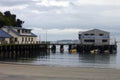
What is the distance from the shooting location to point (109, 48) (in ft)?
363

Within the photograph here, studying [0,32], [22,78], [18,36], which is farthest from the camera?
[18,36]

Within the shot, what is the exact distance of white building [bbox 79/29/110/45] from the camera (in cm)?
11148

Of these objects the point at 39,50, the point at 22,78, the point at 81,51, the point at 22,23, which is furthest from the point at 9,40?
the point at 22,78

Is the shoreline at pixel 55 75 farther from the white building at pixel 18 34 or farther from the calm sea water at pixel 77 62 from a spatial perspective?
the white building at pixel 18 34

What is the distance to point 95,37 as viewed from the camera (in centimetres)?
11119

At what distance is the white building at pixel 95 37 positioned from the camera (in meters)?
111

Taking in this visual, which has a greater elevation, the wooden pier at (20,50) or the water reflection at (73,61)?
the wooden pier at (20,50)

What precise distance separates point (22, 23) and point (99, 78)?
10563cm

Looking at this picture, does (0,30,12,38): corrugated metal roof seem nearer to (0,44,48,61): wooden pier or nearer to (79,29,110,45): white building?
(0,44,48,61): wooden pier

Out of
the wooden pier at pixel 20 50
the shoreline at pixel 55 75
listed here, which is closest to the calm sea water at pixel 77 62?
the wooden pier at pixel 20 50

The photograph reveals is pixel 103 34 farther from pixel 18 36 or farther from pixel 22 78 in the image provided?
pixel 22 78

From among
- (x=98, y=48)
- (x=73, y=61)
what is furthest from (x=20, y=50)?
(x=73, y=61)

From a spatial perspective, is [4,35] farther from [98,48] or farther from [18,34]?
[98,48]

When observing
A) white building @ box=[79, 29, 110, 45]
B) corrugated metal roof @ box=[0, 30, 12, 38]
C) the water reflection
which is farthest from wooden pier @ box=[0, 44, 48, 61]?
white building @ box=[79, 29, 110, 45]
